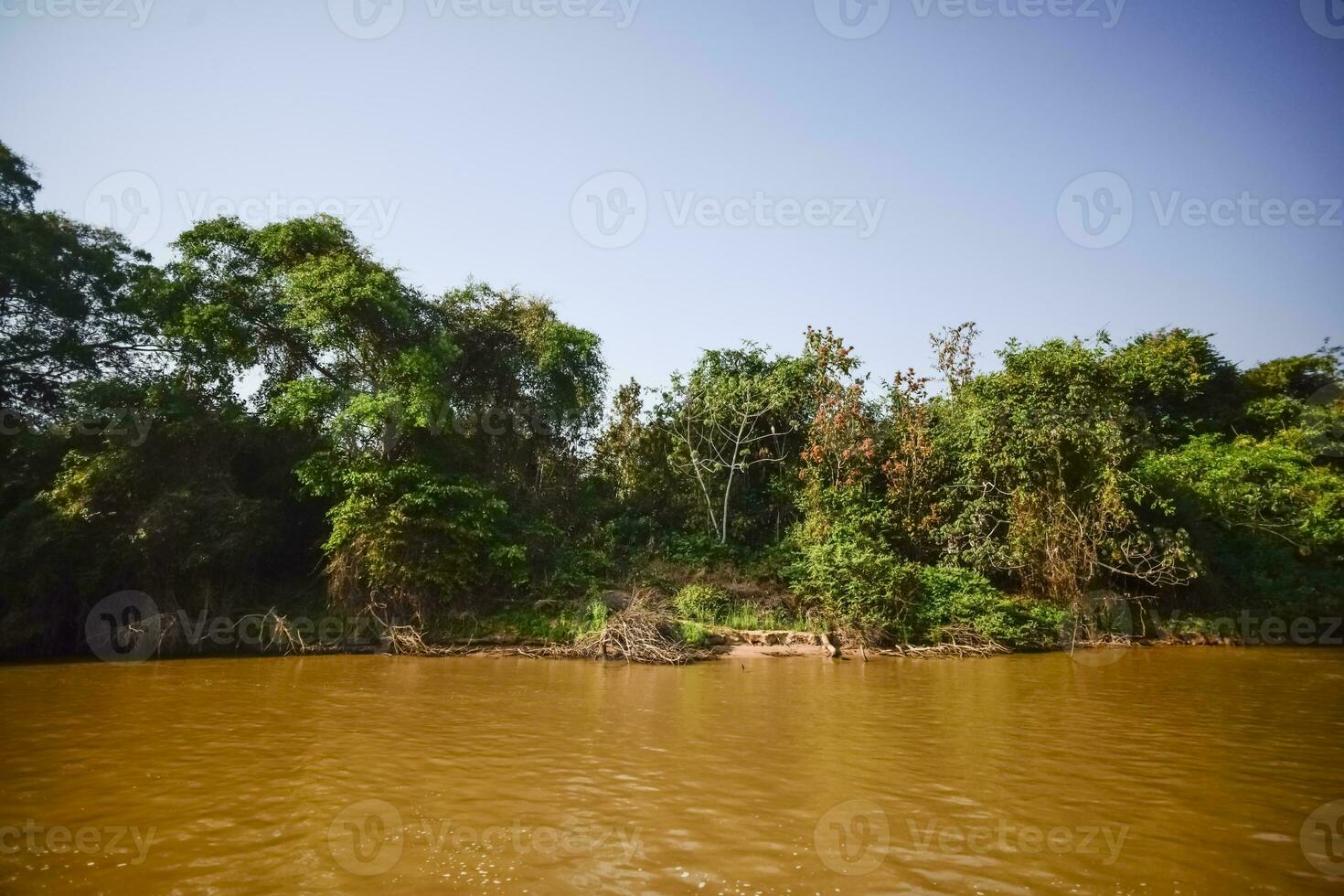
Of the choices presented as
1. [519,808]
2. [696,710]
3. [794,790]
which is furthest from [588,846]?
[696,710]

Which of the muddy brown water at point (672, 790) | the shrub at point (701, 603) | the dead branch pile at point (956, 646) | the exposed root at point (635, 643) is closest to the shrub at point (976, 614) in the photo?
the dead branch pile at point (956, 646)

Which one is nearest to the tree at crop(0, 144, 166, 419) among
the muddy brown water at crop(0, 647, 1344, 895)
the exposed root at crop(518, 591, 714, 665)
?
the muddy brown water at crop(0, 647, 1344, 895)

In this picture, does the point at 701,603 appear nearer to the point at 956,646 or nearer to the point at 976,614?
the point at 956,646

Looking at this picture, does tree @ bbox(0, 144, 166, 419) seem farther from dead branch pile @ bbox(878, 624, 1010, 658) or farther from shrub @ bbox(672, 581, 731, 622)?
dead branch pile @ bbox(878, 624, 1010, 658)

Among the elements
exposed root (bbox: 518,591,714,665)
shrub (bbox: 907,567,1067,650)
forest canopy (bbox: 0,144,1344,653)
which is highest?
forest canopy (bbox: 0,144,1344,653)

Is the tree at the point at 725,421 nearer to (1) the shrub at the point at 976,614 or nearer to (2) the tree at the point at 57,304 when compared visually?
(1) the shrub at the point at 976,614

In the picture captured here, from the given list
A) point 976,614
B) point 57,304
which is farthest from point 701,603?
point 57,304

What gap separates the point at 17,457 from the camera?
50.1 feet

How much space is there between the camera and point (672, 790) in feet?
17.8

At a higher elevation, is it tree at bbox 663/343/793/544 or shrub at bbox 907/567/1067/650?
tree at bbox 663/343/793/544

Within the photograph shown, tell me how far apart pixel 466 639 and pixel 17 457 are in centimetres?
1089

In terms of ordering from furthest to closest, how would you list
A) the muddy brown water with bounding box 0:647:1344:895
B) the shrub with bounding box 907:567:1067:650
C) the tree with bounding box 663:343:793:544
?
the tree with bounding box 663:343:793:544
the shrub with bounding box 907:567:1067:650
the muddy brown water with bounding box 0:647:1344:895

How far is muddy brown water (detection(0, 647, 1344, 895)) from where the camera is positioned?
3.96 metres

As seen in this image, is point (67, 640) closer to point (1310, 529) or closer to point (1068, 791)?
point (1068, 791)
